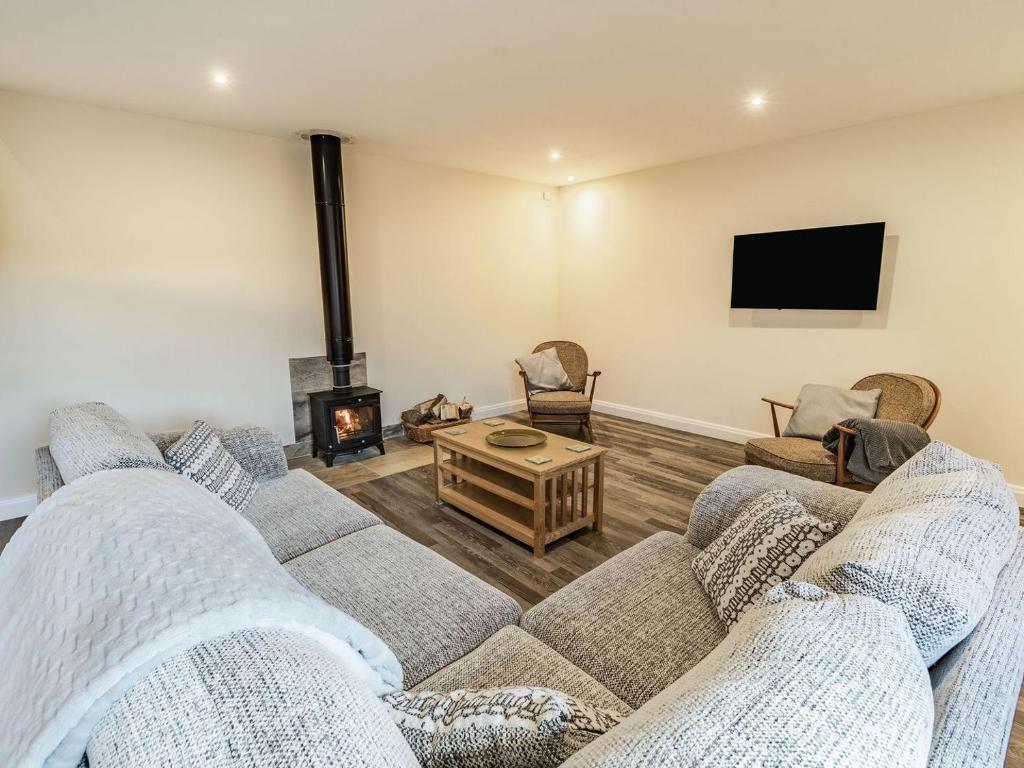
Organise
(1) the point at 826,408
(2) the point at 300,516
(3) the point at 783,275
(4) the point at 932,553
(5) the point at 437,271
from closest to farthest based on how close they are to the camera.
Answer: (4) the point at 932,553 → (2) the point at 300,516 → (1) the point at 826,408 → (3) the point at 783,275 → (5) the point at 437,271

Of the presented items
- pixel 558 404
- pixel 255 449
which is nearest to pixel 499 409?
pixel 558 404

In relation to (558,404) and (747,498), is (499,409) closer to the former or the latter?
(558,404)

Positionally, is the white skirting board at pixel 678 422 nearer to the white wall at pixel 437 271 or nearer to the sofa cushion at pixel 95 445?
the white wall at pixel 437 271

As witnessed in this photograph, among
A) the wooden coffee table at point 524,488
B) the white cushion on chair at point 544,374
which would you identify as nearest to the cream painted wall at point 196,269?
the white cushion on chair at point 544,374

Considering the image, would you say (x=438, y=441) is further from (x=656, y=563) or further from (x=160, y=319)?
(x=160, y=319)

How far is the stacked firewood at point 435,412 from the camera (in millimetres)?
4785

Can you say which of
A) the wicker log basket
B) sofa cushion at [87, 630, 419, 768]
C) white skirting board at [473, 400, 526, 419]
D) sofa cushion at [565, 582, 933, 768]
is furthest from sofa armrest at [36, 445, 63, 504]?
white skirting board at [473, 400, 526, 419]

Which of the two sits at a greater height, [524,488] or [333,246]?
[333,246]

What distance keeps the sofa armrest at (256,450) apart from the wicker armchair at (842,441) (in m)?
2.82

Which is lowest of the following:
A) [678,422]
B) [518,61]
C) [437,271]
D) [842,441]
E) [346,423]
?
[678,422]

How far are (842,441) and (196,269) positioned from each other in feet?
14.5

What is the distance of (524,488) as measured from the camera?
2.99 meters

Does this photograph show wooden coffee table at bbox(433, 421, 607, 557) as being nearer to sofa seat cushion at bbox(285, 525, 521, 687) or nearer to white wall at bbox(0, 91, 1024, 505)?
sofa seat cushion at bbox(285, 525, 521, 687)

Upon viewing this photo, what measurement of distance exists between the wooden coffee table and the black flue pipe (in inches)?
53.3
